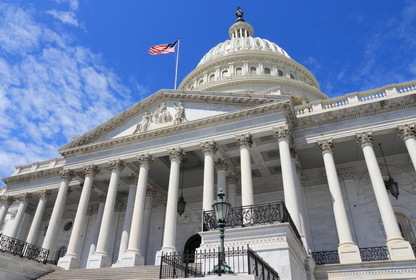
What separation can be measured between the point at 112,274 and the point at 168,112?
42.4 ft

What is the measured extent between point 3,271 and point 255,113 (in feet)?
58.9

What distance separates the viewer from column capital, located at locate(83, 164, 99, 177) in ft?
88.3

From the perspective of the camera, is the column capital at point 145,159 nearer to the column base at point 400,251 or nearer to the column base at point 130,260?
the column base at point 130,260

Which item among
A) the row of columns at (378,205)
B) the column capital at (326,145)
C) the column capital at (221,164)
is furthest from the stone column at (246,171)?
the row of columns at (378,205)

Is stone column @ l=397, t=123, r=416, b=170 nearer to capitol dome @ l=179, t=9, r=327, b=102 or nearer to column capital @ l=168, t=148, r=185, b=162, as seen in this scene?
column capital @ l=168, t=148, r=185, b=162

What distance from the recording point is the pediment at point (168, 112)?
24.2 meters

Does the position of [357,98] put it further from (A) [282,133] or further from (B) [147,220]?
(B) [147,220]

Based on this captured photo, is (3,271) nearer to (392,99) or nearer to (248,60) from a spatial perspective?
(392,99)

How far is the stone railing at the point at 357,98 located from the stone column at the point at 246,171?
207 inches

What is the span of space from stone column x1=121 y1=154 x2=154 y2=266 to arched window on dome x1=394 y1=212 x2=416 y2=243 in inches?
754

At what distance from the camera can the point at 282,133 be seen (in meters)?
22.0

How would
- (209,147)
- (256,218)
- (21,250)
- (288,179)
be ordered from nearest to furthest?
(256,218) < (288,179) < (21,250) < (209,147)

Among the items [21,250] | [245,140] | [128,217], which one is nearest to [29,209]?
[128,217]

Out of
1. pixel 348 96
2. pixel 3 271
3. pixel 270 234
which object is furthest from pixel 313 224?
pixel 3 271
